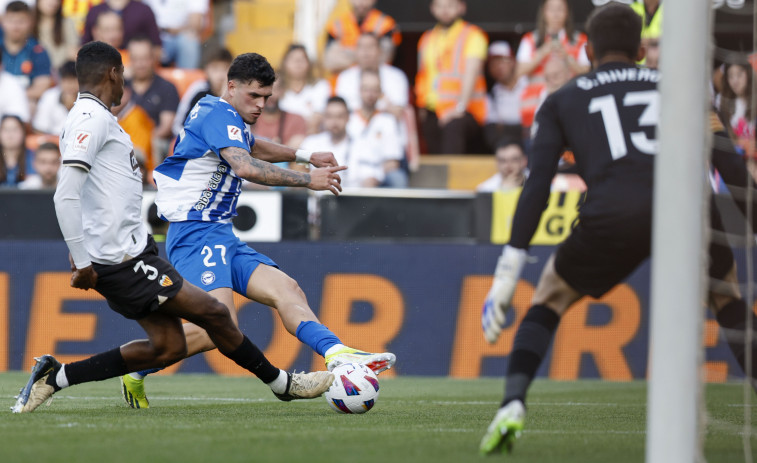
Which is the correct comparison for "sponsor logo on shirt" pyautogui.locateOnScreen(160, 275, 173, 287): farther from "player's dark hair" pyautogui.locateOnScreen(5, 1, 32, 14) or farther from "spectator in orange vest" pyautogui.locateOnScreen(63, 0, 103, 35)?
"spectator in orange vest" pyautogui.locateOnScreen(63, 0, 103, 35)

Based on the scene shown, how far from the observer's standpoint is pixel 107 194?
603 centimetres

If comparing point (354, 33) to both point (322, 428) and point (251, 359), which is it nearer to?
point (251, 359)

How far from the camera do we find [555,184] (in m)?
11.5

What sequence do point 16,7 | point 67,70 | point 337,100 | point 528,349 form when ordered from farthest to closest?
1. point 16,7
2. point 67,70
3. point 337,100
4. point 528,349

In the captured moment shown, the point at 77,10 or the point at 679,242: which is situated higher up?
the point at 77,10

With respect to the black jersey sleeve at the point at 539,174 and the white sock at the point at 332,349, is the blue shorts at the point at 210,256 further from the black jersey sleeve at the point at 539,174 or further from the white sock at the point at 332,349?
the black jersey sleeve at the point at 539,174

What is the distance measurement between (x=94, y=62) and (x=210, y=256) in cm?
145

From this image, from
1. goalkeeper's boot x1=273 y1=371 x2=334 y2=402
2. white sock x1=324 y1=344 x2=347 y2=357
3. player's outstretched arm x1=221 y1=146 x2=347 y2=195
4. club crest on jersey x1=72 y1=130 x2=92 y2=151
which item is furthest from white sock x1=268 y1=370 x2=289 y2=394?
club crest on jersey x1=72 y1=130 x2=92 y2=151

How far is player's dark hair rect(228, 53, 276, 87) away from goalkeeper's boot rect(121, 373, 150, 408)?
1.99m

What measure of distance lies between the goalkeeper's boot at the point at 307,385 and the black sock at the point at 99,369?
993mm

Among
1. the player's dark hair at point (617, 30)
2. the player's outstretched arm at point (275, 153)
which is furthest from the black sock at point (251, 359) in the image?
the player's dark hair at point (617, 30)

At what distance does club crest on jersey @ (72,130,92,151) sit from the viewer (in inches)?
227

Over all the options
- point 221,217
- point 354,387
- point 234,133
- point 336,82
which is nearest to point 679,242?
point 354,387

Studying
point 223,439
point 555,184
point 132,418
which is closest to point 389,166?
point 555,184
